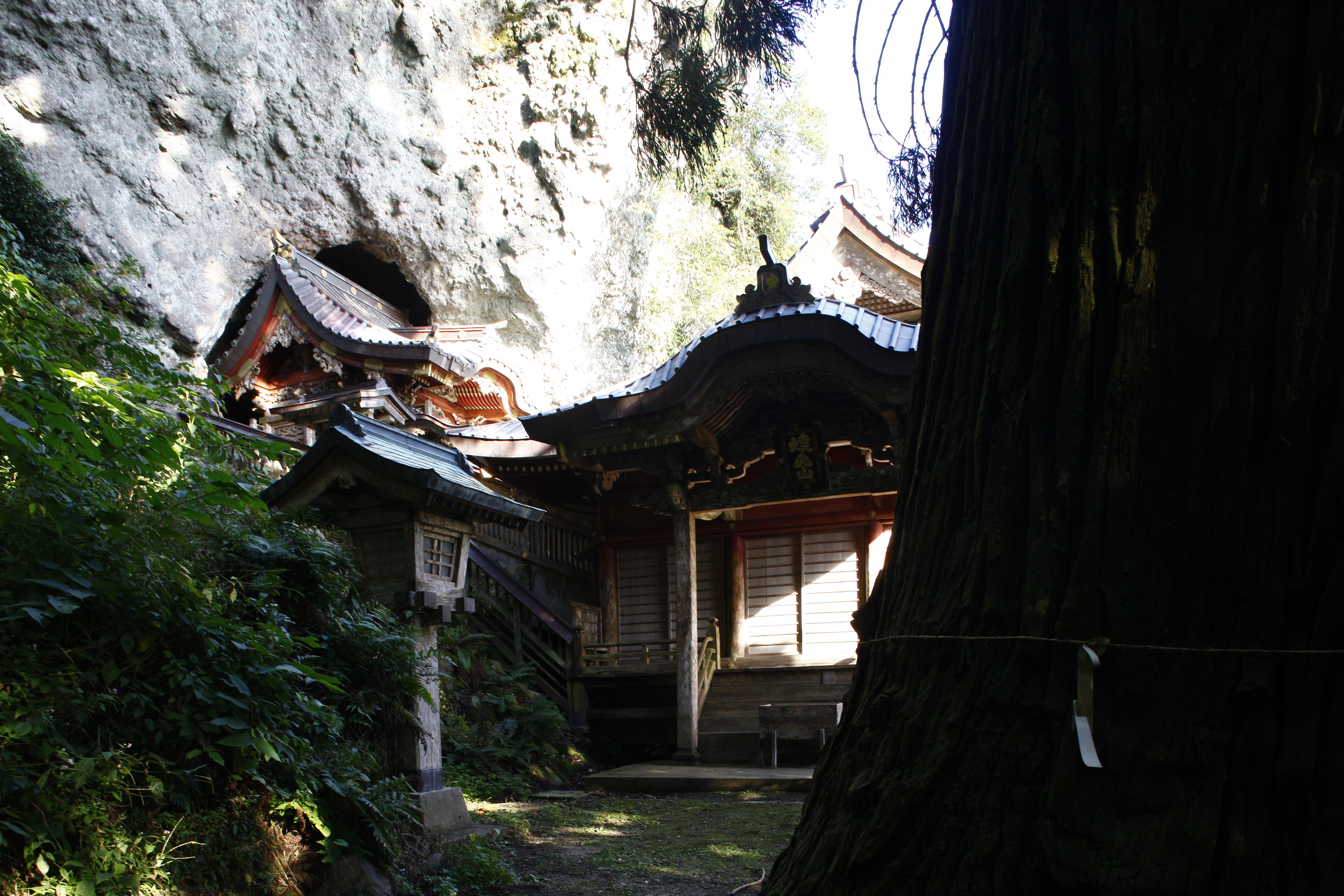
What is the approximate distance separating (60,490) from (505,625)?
25.2 ft

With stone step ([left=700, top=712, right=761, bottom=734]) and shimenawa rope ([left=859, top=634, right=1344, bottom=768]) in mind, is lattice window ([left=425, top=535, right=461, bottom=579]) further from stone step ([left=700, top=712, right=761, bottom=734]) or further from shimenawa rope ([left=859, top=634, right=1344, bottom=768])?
stone step ([left=700, top=712, right=761, bottom=734])

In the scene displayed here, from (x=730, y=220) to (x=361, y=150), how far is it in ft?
44.1

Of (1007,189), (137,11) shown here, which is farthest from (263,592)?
(137,11)

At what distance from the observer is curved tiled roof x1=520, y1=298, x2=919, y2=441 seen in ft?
26.6

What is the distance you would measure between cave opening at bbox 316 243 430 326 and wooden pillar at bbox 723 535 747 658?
453 inches

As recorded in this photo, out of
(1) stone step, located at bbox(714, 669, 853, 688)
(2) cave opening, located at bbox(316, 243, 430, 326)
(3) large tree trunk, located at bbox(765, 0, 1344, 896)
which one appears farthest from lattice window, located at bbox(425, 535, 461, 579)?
(2) cave opening, located at bbox(316, 243, 430, 326)

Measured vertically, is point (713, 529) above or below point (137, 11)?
below

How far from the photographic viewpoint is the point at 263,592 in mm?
4094

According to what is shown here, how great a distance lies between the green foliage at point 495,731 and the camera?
24.5 ft

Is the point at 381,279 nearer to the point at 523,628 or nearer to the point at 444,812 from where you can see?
the point at 523,628

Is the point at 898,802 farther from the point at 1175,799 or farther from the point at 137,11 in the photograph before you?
the point at 137,11

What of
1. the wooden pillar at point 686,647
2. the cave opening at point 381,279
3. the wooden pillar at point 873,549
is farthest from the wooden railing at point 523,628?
the cave opening at point 381,279

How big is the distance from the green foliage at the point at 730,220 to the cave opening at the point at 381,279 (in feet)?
20.8

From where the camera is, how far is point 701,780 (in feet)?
26.3
